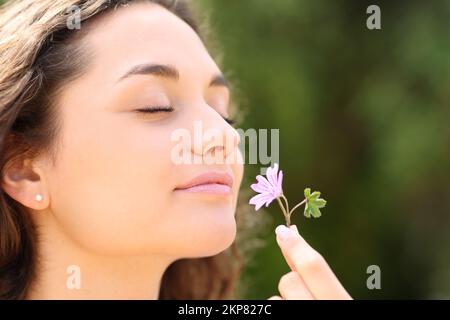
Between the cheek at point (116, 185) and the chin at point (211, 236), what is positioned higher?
the cheek at point (116, 185)

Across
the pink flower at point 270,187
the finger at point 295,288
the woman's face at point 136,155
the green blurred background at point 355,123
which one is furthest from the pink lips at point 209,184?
the green blurred background at point 355,123

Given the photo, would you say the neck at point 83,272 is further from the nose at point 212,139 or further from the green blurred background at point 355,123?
the green blurred background at point 355,123

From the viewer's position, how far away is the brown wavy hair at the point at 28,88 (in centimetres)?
146

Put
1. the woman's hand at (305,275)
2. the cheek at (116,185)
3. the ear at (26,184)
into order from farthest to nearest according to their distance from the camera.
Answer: the ear at (26,184), the cheek at (116,185), the woman's hand at (305,275)

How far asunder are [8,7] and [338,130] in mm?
2011

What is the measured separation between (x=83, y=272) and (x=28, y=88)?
1.38 ft

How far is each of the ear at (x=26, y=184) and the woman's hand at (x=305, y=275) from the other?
58 centimetres

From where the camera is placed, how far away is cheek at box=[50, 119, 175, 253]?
1350 mm

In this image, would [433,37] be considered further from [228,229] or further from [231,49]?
[228,229]

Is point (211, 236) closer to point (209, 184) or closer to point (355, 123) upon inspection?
point (209, 184)

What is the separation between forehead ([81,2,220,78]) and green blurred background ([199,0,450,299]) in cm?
163

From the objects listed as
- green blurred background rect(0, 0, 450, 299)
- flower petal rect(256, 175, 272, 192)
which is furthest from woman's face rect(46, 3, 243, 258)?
green blurred background rect(0, 0, 450, 299)

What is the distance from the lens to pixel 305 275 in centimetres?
110

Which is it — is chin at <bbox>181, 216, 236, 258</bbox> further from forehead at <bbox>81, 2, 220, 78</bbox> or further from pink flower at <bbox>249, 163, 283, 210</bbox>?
forehead at <bbox>81, 2, 220, 78</bbox>
